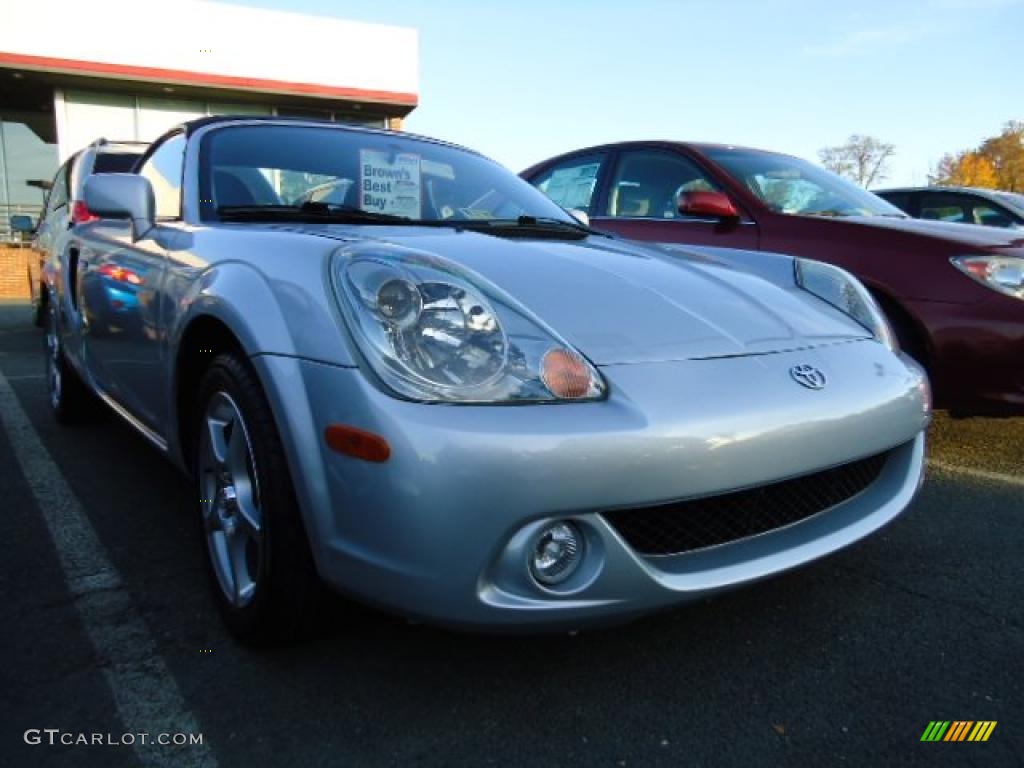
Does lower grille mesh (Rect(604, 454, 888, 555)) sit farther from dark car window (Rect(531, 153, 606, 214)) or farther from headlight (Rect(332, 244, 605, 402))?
dark car window (Rect(531, 153, 606, 214))

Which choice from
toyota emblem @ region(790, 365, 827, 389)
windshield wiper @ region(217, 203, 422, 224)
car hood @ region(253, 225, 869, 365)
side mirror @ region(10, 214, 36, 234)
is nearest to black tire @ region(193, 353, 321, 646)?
car hood @ region(253, 225, 869, 365)

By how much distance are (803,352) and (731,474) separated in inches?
20.1

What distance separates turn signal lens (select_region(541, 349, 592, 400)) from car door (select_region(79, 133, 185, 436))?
50.3 inches

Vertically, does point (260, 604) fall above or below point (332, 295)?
below

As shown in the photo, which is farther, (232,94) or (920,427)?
(232,94)

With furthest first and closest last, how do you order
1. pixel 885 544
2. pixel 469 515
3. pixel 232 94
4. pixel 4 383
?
1. pixel 232 94
2. pixel 4 383
3. pixel 885 544
4. pixel 469 515

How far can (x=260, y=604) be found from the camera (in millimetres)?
1673

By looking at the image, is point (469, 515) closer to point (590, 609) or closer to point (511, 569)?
point (511, 569)

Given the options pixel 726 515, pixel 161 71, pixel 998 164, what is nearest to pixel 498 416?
pixel 726 515

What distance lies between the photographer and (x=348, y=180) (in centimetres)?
260

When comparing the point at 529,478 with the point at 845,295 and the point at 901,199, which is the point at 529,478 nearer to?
the point at 845,295

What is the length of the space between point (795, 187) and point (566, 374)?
3.11 m

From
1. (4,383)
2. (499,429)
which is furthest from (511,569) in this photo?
(4,383)

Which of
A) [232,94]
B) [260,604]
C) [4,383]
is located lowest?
[4,383]
